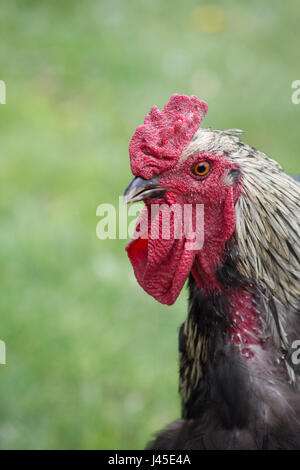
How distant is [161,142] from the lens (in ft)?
7.63

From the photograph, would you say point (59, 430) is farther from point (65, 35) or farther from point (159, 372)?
point (65, 35)

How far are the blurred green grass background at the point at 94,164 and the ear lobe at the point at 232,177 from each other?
2.41 metres

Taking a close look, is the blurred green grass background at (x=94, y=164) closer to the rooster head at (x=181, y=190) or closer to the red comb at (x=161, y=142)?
the rooster head at (x=181, y=190)

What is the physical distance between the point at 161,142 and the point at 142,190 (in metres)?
0.19

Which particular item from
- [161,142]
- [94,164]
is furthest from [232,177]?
[94,164]

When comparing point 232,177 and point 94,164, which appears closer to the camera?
point 232,177

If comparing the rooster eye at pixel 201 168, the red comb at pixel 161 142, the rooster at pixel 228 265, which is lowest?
the rooster at pixel 228 265

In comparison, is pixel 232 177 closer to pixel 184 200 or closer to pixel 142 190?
pixel 184 200

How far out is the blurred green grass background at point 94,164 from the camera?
4.38 m

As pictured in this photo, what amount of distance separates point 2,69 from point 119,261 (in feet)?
10.4

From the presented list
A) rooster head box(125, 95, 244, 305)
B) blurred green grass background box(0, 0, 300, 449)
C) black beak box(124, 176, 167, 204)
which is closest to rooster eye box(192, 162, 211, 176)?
rooster head box(125, 95, 244, 305)

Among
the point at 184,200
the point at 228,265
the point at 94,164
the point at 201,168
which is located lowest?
the point at 228,265

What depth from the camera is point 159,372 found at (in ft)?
14.9

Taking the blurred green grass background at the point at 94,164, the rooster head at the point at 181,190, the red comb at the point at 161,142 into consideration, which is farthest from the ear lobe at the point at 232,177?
the blurred green grass background at the point at 94,164
